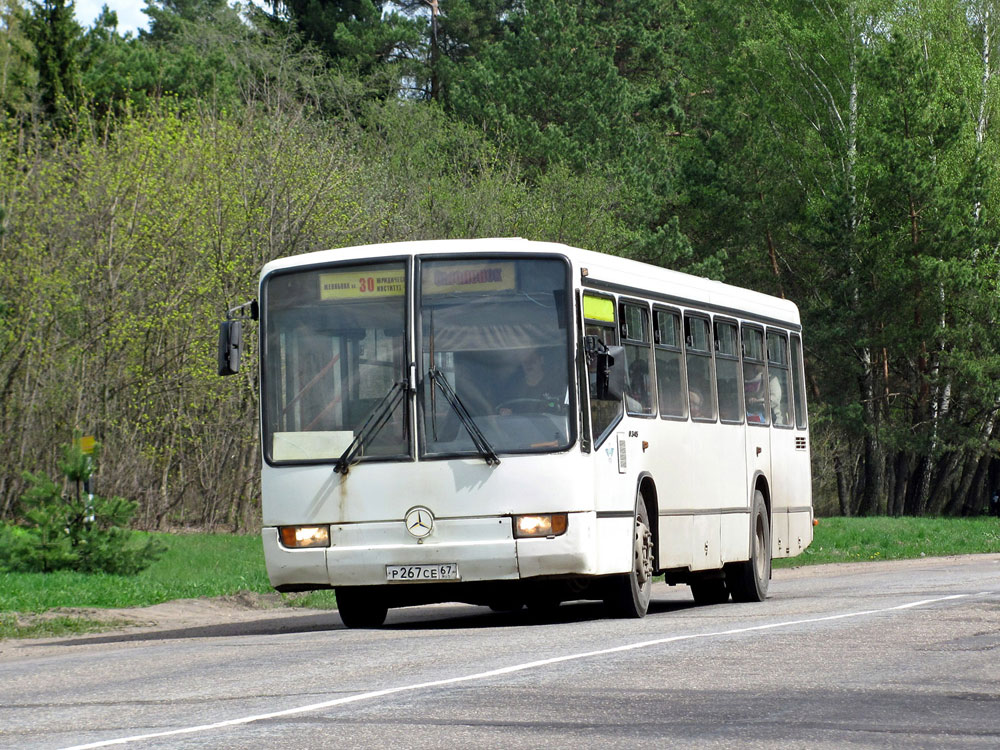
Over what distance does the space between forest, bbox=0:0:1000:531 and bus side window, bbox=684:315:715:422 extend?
11.7m

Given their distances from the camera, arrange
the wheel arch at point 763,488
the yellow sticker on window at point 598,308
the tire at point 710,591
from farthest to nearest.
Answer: the tire at point 710,591 < the wheel arch at point 763,488 < the yellow sticker on window at point 598,308

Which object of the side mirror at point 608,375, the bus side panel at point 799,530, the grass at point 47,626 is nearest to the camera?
the side mirror at point 608,375

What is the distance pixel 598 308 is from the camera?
14.6m

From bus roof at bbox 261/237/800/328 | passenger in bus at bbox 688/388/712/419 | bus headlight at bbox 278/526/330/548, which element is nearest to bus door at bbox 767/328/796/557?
bus roof at bbox 261/237/800/328

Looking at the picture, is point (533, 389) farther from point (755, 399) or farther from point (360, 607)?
point (755, 399)

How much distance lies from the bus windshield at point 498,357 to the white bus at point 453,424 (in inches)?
0.5

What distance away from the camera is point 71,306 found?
105 ft

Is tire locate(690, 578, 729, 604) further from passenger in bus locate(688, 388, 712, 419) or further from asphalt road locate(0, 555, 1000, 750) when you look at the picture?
asphalt road locate(0, 555, 1000, 750)

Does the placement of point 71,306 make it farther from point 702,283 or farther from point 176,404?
point 702,283

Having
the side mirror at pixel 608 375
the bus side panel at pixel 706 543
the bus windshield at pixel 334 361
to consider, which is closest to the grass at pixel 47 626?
the bus windshield at pixel 334 361

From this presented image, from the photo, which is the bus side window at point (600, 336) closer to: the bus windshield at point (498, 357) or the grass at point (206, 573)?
the bus windshield at point (498, 357)

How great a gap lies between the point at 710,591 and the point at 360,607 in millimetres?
4841

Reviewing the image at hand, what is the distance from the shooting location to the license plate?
13.7 m

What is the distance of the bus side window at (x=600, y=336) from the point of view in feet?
46.2
